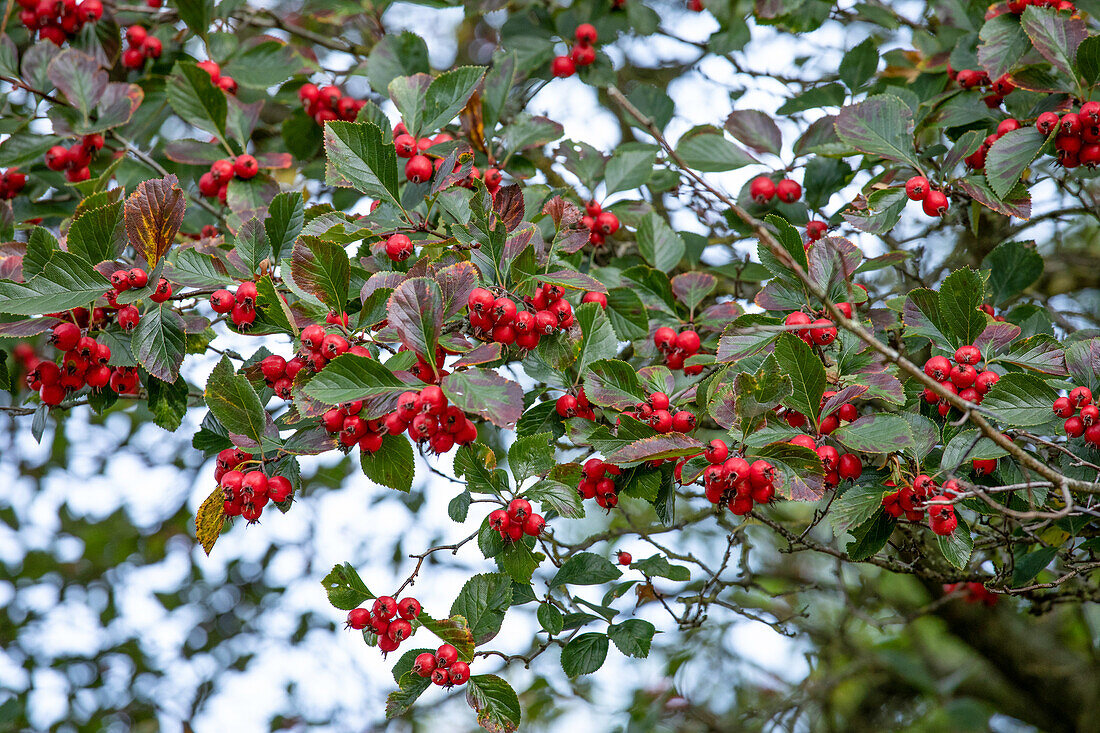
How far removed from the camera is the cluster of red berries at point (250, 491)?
5.45 feet

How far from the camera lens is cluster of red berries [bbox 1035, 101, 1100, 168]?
2.02m

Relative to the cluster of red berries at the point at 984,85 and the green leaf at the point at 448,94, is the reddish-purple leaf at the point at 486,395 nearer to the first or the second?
the green leaf at the point at 448,94

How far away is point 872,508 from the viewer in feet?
5.41

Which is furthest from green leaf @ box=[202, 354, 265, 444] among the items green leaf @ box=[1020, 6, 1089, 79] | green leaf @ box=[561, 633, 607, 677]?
green leaf @ box=[1020, 6, 1089, 79]

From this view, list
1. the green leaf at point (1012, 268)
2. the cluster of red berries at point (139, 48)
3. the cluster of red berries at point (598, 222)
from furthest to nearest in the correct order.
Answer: the cluster of red berries at point (139, 48) < the cluster of red berries at point (598, 222) < the green leaf at point (1012, 268)

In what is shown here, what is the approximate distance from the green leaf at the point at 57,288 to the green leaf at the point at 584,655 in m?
1.49

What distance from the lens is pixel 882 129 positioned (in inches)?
84.5

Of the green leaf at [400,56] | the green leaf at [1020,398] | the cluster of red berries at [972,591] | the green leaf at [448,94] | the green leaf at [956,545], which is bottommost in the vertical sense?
the cluster of red berries at [972,591]

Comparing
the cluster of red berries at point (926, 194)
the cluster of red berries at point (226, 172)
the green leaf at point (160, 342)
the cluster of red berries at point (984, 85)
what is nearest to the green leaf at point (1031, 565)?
the cluster of red berries at point (926, 194)

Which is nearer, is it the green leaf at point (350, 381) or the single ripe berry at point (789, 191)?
the green leaf at point (350, 381)

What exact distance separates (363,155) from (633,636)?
4.64 feet

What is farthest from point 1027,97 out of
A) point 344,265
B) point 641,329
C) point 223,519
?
point 223,519

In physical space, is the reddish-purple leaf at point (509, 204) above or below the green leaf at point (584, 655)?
above

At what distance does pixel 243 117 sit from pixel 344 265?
131 centimetres
